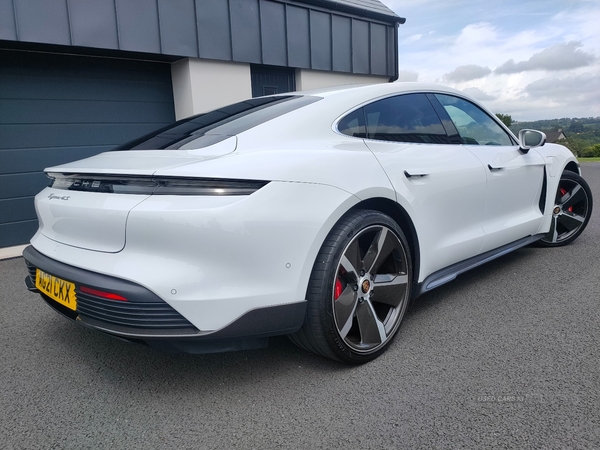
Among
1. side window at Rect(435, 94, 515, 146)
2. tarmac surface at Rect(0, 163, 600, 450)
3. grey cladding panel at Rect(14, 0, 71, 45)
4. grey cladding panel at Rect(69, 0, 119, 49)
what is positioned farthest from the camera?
grey cladding panel at Rect(69, 0, 119, 49)

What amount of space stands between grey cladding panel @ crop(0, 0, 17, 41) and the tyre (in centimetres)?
450

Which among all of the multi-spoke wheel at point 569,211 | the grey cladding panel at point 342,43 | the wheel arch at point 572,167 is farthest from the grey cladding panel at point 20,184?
the wheel arch at point 572,167

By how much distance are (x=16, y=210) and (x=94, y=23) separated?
Answer: 7.75 ft

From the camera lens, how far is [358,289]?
88.8 inches

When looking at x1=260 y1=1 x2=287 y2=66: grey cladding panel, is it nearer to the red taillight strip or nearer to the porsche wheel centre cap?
the porsche wheel centre cap

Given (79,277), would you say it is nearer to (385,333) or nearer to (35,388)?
(35,388)

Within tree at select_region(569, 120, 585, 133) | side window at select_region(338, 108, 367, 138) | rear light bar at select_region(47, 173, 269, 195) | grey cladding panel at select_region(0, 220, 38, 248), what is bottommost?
grey cladding panel at select_region(0, 220, 38, 248)

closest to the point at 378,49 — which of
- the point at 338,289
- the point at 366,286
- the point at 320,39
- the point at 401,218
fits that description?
the point at 320,39

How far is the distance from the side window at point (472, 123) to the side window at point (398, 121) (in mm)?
215

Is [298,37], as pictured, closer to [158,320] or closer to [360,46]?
[360,46]

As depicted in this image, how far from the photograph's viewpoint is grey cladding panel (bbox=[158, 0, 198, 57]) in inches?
225

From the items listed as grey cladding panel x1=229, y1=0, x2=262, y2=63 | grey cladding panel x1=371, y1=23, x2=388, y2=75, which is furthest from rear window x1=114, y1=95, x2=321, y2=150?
grey cladding panel x1=371, y1=23, x2=388, y2=75

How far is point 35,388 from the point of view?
7.25ft

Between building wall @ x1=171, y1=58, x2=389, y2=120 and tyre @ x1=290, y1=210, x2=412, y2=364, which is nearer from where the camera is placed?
tyre @ x1=290, y1=210, x2=412, y2=364
